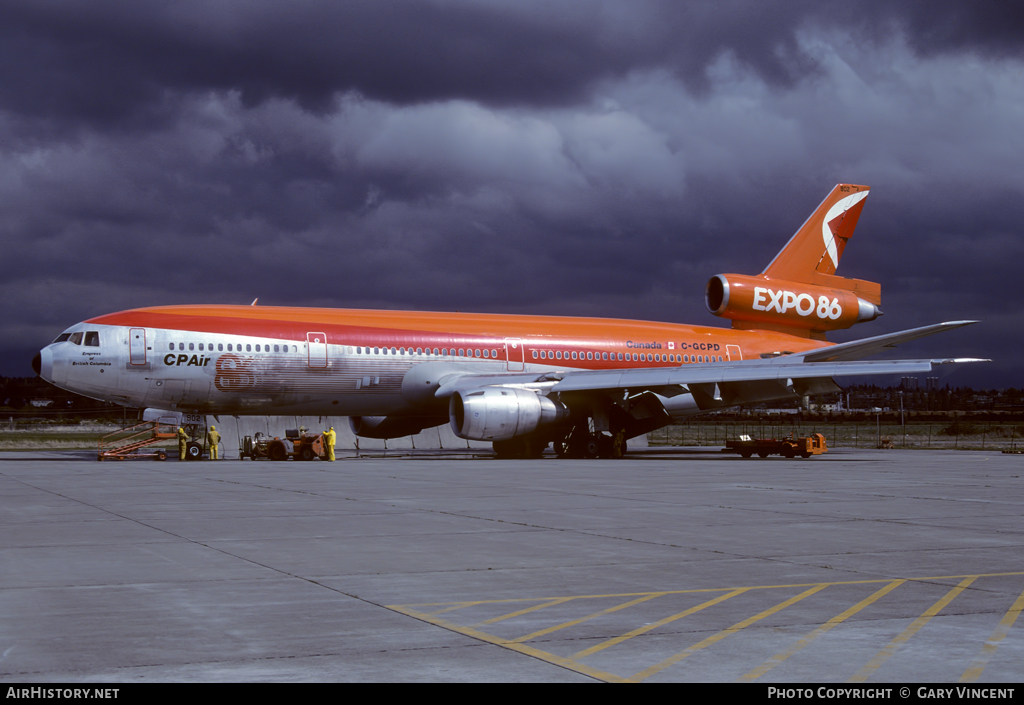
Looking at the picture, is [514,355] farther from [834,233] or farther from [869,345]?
[834,233]

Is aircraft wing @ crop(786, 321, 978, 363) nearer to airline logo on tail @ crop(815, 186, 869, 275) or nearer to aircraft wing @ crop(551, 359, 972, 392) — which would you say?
aircraft wing @ crop(551, 359, 972, 392)

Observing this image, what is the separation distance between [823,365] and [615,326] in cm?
791

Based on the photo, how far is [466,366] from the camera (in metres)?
32.2

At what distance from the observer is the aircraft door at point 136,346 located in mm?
28109

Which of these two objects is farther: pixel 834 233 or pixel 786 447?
pixel 834 233

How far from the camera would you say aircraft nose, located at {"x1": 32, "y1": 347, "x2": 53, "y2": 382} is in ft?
91.9

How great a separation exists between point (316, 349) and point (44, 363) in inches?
294

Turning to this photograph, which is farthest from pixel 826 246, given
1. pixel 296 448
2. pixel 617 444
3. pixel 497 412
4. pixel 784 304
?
pixel 296 448

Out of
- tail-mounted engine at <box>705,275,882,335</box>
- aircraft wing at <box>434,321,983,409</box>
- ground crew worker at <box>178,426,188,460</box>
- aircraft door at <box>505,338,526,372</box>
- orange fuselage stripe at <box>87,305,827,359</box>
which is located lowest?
ground crew worker at <box>178,426,188,460</box>

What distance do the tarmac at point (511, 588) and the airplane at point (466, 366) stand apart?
1259 cm

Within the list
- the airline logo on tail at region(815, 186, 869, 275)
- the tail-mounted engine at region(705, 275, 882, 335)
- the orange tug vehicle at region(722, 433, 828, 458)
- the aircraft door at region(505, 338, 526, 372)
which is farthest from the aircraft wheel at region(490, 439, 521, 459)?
the airline logo on tail at region(815, 186, 869, 275)

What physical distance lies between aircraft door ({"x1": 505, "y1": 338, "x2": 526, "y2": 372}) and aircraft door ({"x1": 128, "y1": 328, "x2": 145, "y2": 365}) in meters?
11.2
